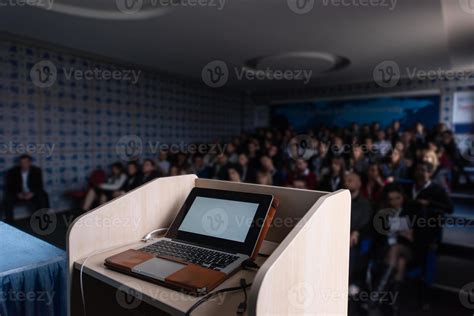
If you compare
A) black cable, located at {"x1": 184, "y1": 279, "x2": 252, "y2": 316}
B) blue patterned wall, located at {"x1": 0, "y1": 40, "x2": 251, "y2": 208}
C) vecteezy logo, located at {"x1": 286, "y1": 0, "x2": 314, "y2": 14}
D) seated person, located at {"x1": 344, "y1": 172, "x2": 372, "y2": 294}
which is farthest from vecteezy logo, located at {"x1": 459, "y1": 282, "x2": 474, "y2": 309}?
blue patterned wall, located at {"x1": 0, "y1": 40, "x2": 251, "y2": 208}

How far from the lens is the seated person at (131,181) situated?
13.3 feet

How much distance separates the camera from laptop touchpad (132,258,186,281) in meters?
0.78

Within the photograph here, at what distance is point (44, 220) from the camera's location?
403 cm

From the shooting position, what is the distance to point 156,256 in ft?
2.98

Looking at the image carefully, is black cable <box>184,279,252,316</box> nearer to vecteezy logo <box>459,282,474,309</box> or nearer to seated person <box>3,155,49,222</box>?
vecteezy logo <box>459,282,474,309</box>

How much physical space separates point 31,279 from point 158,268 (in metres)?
0.52
